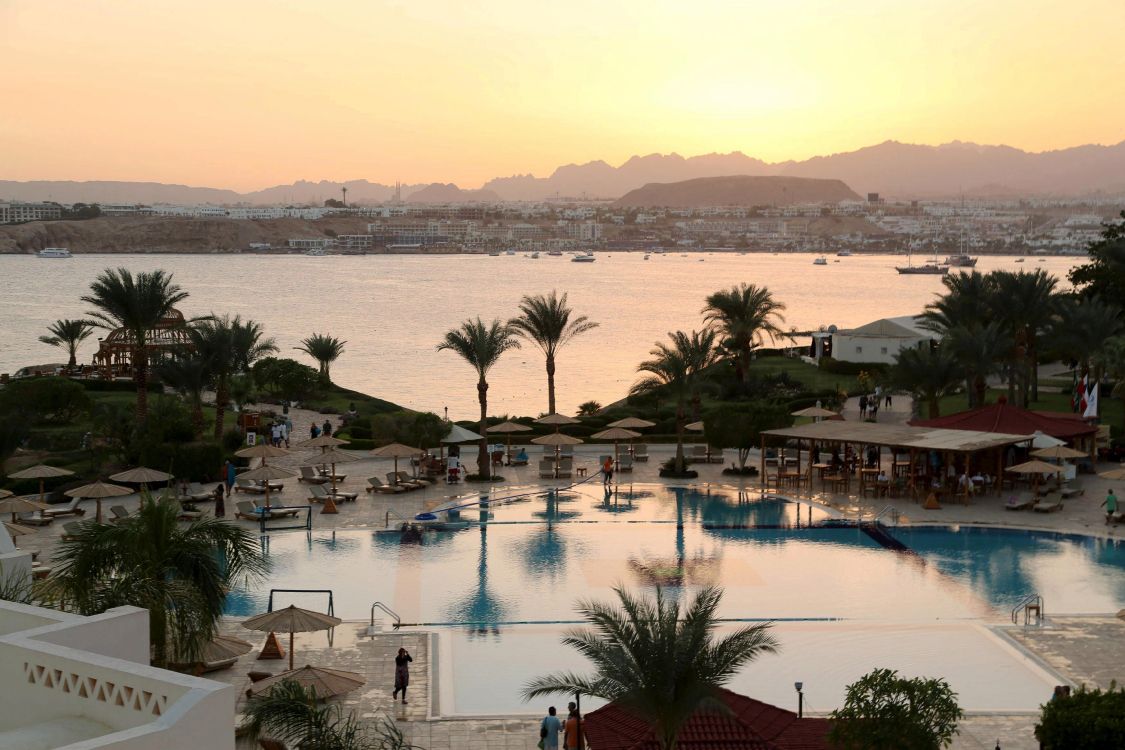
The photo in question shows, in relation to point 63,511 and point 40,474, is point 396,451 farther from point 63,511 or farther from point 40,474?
point 40,474

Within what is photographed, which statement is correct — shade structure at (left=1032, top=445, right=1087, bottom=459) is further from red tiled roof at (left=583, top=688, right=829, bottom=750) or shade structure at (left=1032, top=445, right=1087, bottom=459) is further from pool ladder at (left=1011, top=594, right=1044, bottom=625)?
red tiled roof at (left=583, top=688, right=829, bottom=750)

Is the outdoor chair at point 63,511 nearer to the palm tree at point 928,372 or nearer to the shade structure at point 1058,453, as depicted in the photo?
the palm tree at point 928,372

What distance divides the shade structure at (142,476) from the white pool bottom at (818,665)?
10.4 meters

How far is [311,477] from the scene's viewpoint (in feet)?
94.5

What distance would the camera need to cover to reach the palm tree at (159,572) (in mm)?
12062

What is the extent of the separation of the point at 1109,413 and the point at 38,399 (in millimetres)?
31418

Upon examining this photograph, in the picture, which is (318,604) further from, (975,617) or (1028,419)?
(1028,419)

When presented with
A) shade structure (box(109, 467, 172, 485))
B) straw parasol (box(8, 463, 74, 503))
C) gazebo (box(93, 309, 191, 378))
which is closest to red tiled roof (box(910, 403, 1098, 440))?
shade structure (box(109, 467, 172, 485))

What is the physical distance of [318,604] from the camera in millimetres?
19391

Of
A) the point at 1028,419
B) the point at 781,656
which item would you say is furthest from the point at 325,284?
the point at 781,656

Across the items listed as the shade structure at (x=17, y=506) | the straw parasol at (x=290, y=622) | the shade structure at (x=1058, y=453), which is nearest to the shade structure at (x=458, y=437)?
the shade structure at (x=17, y=506)

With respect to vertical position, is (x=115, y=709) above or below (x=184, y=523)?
above

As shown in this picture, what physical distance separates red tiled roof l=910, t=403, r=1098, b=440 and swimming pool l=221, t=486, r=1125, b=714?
5.37m

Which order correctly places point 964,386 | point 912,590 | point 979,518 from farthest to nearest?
point 964,386 → point 979,518 → point 912,590
